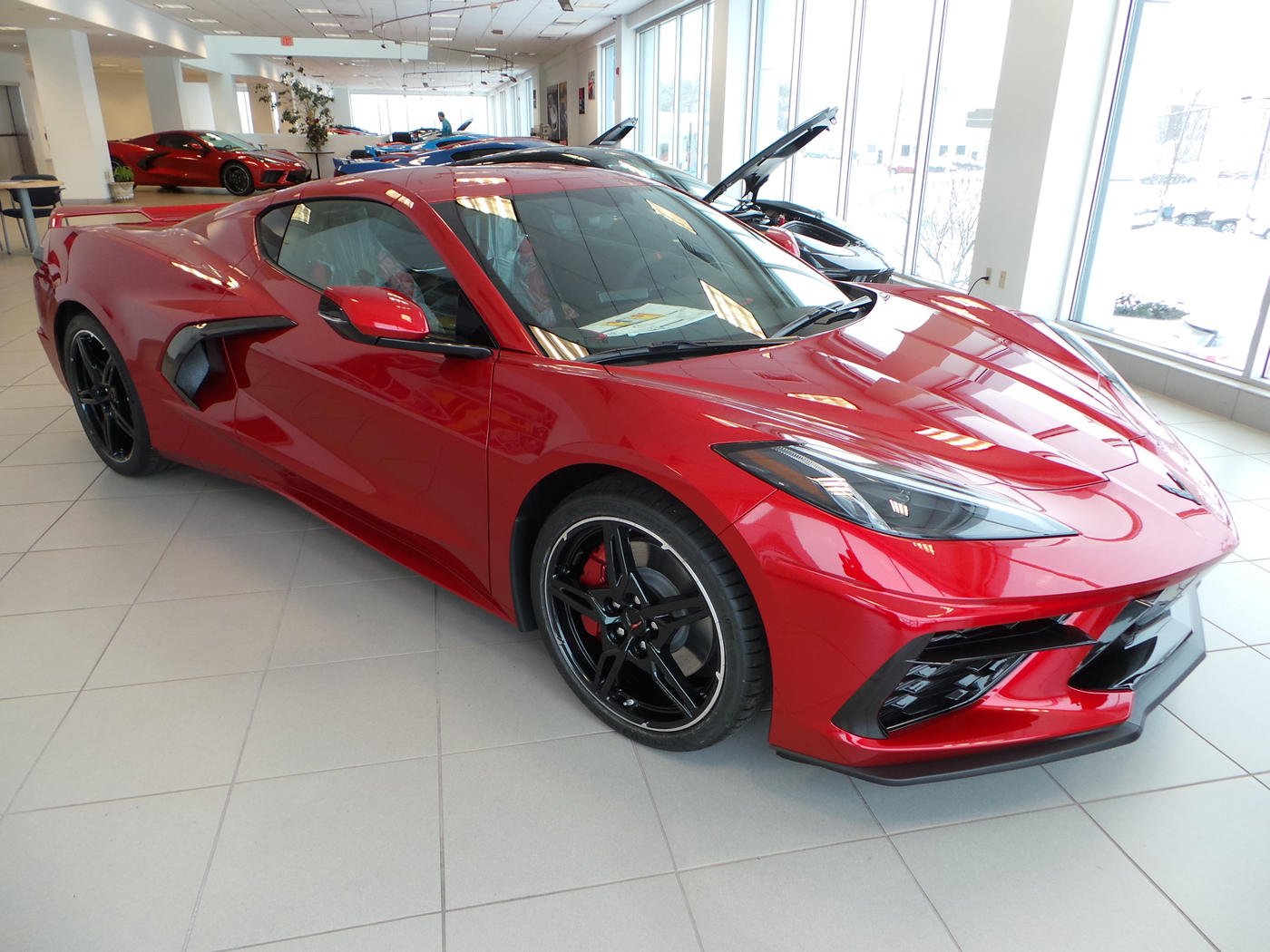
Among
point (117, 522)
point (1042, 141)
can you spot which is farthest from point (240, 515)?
point (1042, 141)

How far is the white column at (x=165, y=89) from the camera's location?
19.3 meters

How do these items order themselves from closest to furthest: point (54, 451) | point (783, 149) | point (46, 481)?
point (46, 481), point (54, 451), point (783, 149)

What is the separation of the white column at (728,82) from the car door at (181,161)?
362 inches

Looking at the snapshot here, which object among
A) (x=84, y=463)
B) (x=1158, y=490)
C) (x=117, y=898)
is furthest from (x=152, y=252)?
(x=1158, y=490)

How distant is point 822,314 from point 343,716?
157cm

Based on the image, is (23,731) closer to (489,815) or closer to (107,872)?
(107,872)

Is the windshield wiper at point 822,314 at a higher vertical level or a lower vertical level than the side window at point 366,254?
lower

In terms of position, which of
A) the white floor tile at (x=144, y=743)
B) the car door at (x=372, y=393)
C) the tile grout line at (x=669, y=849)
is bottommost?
the white floor tile at (x=144, y=743)

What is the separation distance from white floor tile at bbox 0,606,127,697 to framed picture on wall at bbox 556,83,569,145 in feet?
75.2

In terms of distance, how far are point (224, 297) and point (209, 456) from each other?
0.59 meters

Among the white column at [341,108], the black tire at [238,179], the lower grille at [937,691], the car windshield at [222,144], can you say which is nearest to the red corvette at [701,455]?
the lower grille at [937,691]

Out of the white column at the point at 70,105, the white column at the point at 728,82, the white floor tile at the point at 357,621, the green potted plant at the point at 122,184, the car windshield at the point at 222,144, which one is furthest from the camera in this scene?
the green potted plant at the point at 122,184

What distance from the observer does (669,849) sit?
156cm

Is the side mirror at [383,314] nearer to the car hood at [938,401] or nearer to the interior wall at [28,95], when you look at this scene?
the car hood at [938,401]
